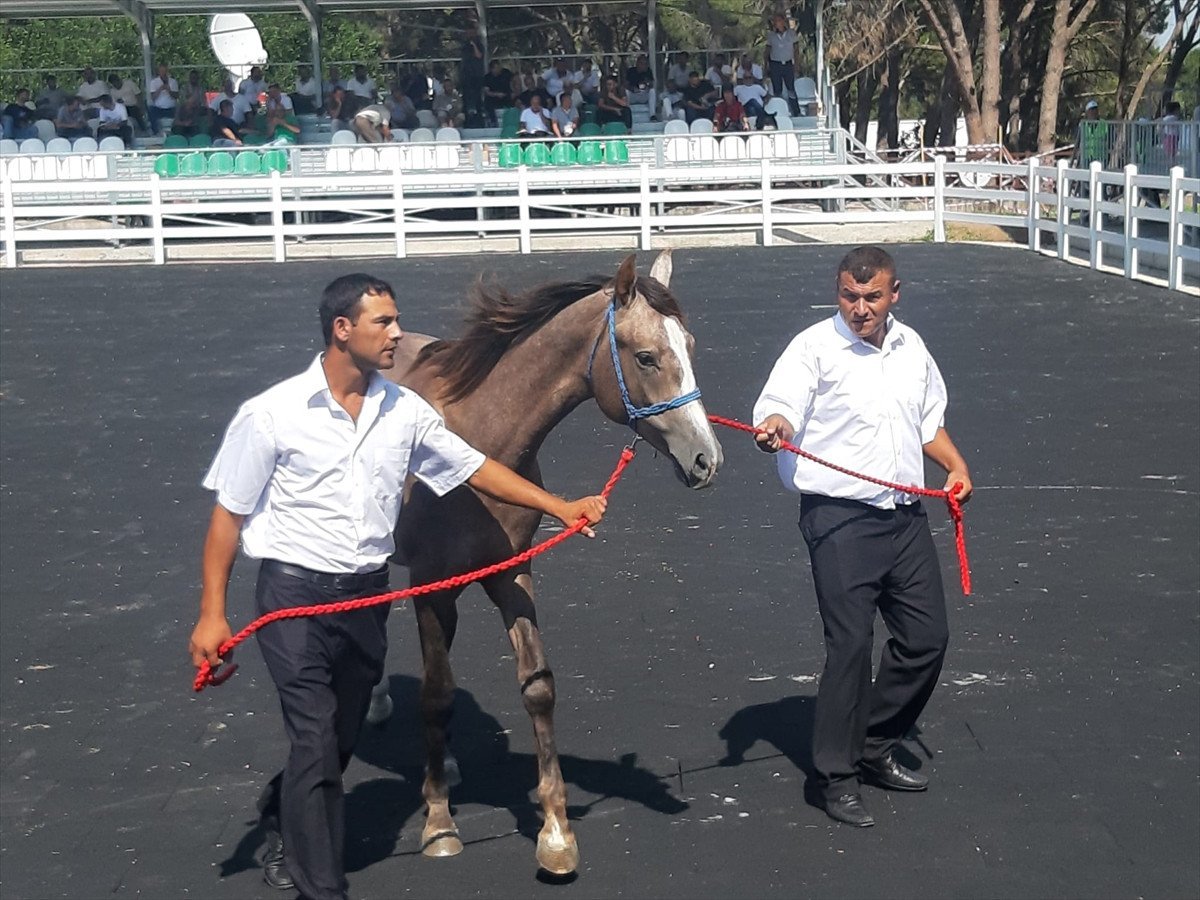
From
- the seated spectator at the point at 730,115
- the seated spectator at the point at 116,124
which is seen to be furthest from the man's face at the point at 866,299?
the seated spectator at the point at 116,124

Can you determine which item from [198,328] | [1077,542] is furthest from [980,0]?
[1077,542]

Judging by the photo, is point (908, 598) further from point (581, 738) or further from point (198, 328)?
point (198, 328)

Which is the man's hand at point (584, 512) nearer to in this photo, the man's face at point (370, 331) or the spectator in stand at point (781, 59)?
the man's face at point (370, 331)

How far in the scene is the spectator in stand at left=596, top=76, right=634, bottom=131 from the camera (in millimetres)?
31594

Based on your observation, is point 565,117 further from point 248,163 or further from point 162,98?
point 162,98

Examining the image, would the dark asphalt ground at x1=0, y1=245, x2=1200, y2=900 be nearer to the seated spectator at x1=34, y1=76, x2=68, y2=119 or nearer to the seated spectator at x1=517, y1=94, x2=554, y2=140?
the seated spectator at x1=517, y1=94, x2=554, y2=140

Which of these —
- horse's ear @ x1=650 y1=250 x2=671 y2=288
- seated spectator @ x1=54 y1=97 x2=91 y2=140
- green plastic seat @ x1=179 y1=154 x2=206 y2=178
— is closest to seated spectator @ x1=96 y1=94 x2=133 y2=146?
seated spectator @ x1=54 y1=97 x2=91 y2=140

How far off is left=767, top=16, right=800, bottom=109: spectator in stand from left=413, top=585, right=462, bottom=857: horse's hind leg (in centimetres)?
2818

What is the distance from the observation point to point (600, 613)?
26.8ft

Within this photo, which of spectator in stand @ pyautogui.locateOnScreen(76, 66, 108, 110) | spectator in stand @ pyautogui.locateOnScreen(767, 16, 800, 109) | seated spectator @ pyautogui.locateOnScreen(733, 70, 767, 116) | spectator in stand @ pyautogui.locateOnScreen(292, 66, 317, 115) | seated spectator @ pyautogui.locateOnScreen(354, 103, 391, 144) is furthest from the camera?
spectator in stand @ pyautogui.locateOnScreen(292, 66, 317, 115)

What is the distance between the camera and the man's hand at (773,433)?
528cm

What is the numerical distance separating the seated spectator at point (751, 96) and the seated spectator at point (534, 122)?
378 centimetres

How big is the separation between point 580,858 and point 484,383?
158 cm

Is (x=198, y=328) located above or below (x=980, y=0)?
below
